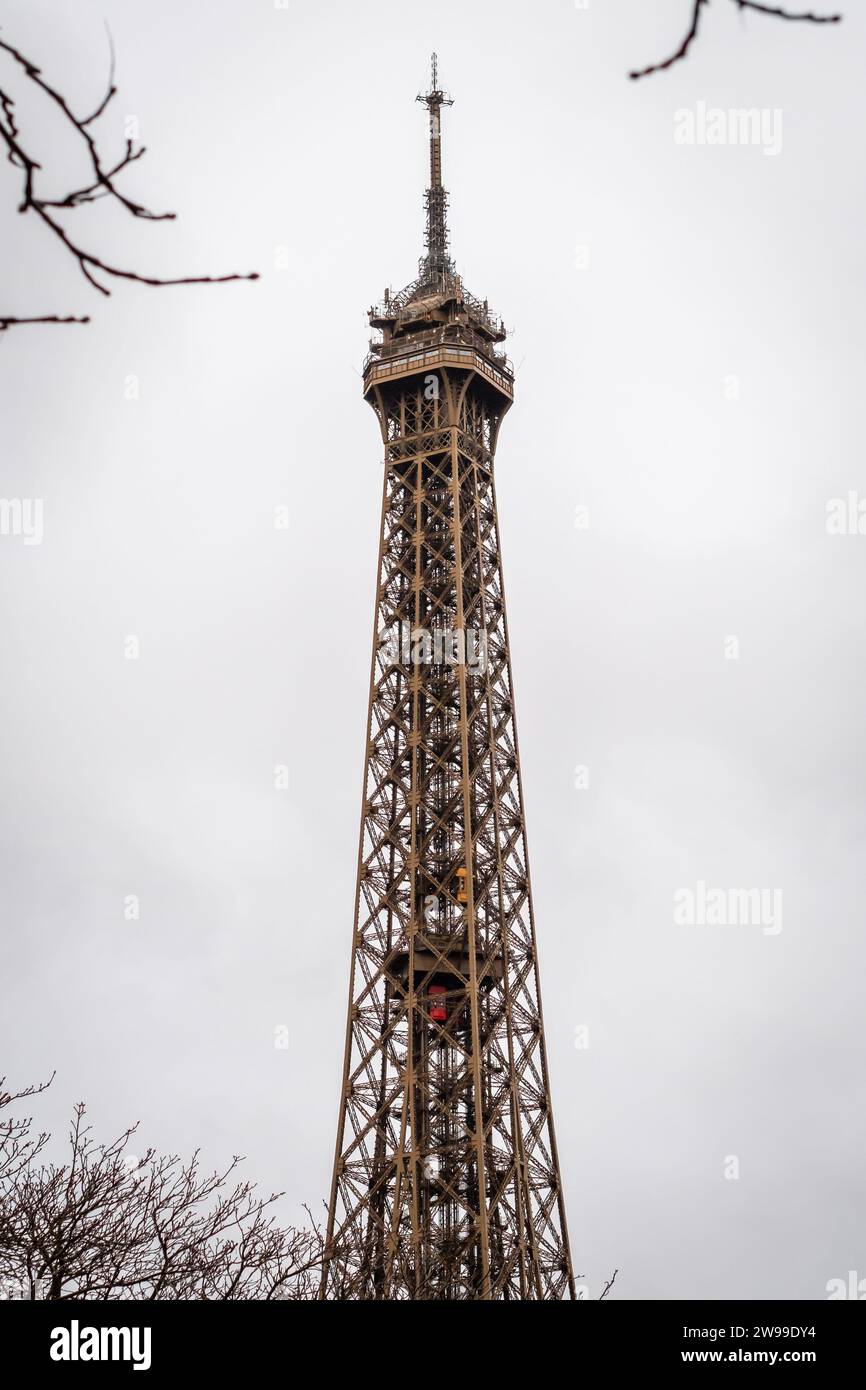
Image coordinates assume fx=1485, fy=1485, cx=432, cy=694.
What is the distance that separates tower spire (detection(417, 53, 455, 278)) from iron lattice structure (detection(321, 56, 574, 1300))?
365cm

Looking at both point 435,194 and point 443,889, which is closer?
point 443,889

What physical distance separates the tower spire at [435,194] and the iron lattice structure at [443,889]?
12.0 ft

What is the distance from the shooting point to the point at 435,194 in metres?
74.4

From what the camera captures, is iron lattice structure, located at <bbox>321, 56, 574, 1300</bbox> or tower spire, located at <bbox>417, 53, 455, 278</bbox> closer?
iron lattice structure, located at <bbox>321, 56, 574, 1300</bbox>

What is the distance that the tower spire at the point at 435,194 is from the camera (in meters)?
73.7

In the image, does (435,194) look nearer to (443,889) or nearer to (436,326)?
(436,326)

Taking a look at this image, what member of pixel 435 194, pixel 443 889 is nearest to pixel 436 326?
pixel 435 194

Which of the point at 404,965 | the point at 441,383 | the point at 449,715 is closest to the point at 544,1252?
the point at 404,965

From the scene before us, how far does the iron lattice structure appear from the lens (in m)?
55.5

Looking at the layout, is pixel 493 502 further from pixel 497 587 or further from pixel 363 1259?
pixel 363 1259

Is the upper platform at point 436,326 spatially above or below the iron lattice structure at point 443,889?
above

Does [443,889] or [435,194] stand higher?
[435,194]

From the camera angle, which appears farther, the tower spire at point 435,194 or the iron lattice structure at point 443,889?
the tower spire at point 435,194

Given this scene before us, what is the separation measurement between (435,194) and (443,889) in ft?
118
